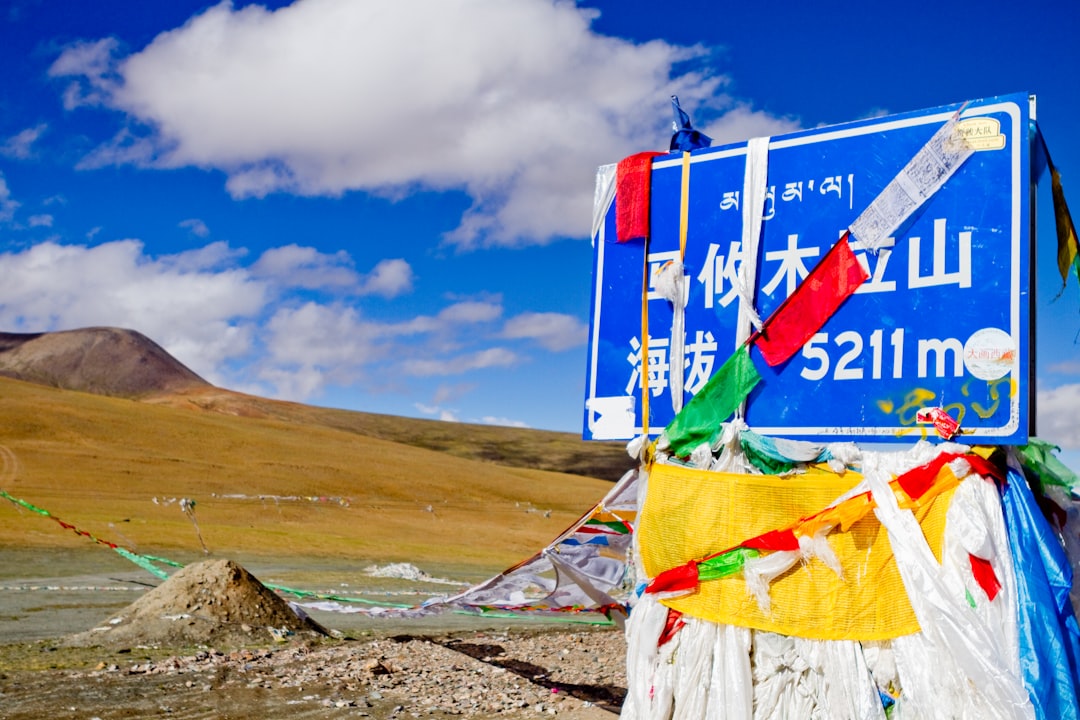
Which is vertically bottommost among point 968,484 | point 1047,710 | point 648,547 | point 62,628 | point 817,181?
point 62,628

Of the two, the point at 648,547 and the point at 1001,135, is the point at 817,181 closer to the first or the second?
the point at 1001,135

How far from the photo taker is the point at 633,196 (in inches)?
197

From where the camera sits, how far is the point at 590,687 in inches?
293

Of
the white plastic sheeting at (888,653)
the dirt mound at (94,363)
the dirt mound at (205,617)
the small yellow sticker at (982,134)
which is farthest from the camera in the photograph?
the dirt mound at (94,363)

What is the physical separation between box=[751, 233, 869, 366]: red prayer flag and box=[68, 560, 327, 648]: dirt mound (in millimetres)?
6796

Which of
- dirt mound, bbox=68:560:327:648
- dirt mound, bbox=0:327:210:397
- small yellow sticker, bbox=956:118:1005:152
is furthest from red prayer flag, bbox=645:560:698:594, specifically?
dirt mound, bbox=0:327:210:397

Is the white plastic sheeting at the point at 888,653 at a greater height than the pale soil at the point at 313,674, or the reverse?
the white plastic sheeting at the point at 888,653

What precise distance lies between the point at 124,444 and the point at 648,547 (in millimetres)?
35167

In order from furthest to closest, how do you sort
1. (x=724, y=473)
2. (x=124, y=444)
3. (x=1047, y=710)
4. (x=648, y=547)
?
(x=124, y=444) < (x=648, y=547) < (x=724, y=473) < (x=1047, y=710)

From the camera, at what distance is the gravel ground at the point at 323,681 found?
260 inches

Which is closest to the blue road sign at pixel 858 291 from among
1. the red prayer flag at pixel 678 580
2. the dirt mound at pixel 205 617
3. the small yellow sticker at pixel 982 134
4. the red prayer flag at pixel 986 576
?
the small yellow sticker at pixel 982 134

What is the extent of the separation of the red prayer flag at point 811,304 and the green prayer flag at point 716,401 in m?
0.12

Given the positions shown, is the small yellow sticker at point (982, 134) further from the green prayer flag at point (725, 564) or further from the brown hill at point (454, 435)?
the brown hill at point (454, 435)

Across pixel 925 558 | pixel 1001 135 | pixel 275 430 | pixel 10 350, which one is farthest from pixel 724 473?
pixel 10 350
